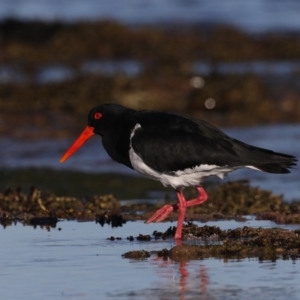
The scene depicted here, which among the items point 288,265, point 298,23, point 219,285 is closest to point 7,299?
point 219,285

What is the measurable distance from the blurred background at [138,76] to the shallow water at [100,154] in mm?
19

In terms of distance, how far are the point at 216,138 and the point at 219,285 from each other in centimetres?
247

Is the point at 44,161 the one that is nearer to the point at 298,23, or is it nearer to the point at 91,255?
the point at 91,255

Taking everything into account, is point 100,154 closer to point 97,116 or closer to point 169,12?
point 97,116

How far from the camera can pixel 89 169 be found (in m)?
15.0

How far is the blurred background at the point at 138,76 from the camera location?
15.8 metres

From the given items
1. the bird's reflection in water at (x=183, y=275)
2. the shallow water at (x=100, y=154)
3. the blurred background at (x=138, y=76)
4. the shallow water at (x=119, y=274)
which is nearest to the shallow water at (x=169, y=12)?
the blurred background at (x=138, y=76)

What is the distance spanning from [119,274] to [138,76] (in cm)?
1616

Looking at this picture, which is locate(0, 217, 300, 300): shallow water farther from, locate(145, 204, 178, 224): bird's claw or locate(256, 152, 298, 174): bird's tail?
locate(256, 152, 298, 174): bird's tail

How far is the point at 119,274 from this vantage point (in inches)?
276

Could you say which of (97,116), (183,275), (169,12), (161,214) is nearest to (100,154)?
(97,116)

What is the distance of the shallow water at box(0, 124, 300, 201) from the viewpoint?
13.6 meters

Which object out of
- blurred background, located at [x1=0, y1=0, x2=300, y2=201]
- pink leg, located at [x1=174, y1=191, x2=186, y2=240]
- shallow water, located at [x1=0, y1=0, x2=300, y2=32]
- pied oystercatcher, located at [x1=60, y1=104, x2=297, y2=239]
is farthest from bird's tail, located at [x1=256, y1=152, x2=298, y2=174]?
shallow water, located at [x1=0, y1=0, x2=300, y2=32]

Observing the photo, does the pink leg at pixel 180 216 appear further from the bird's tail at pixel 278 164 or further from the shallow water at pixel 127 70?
the shallow water at pixel 127 70
